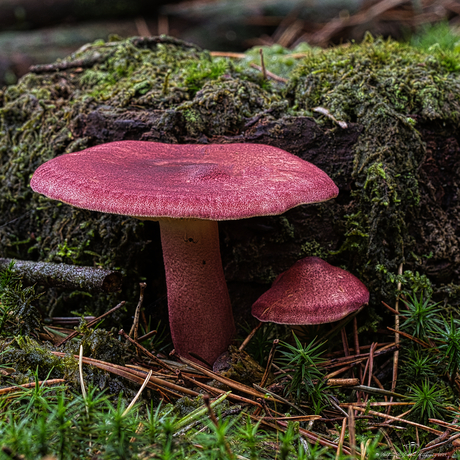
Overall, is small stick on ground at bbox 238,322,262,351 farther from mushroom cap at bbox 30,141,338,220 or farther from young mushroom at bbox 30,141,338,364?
mushroom cap at bbox 30,141,338,220

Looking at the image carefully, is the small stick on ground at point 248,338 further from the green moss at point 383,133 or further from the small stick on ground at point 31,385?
the small stick on ground at point 31,385

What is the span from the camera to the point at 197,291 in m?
2.55

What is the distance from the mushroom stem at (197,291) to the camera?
2.46 metres

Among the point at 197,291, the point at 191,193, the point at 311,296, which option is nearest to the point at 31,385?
the point at 197,291

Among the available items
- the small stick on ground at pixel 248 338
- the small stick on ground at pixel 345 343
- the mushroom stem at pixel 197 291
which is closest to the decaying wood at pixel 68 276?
the mushroom stem at pixel 197 291

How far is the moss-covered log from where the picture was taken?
284 centimetres

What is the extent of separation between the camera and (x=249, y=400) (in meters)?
2.15

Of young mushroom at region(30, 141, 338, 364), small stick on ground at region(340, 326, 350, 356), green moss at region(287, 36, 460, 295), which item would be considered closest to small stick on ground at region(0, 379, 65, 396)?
young mushroom at region(30, 141, 338, 364)

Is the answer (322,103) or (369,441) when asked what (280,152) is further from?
(369,441)

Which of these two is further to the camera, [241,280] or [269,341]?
[241,280]

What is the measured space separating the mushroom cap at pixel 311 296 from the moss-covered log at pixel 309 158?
51cm

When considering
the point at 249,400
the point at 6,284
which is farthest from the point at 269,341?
the point at 6,284

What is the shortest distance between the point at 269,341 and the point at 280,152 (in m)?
1.13

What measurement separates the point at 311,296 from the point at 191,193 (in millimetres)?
862
